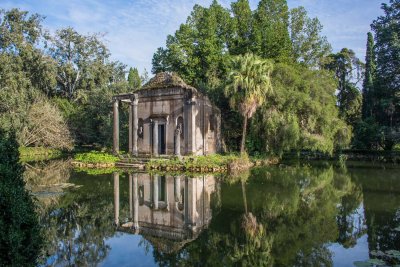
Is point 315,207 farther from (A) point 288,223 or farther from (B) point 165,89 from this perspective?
(B) point 165,89

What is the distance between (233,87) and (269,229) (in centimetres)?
1750

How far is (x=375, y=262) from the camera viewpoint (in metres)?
6.56

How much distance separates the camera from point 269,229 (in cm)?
934

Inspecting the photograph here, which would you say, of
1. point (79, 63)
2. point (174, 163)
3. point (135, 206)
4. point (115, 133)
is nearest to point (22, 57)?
point (79, 63)

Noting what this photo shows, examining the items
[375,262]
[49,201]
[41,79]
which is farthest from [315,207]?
[41,79]

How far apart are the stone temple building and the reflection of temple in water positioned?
892cm

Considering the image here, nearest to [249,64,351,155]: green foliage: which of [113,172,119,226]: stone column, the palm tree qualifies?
the palm tree

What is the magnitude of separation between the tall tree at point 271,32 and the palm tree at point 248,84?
11086 millimetres

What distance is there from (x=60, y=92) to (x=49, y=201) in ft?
138

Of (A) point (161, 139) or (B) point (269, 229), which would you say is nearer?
(B) point (269, 229)

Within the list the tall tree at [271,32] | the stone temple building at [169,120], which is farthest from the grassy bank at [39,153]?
the tall tree at [271,32]

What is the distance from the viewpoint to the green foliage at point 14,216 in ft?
17.4

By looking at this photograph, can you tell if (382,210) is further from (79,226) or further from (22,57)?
(22,57)

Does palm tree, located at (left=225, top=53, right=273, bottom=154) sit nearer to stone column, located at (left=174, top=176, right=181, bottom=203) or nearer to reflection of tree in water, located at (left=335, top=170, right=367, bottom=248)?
stone column, located at (left=174, top=176, right=181, bottom=203)
